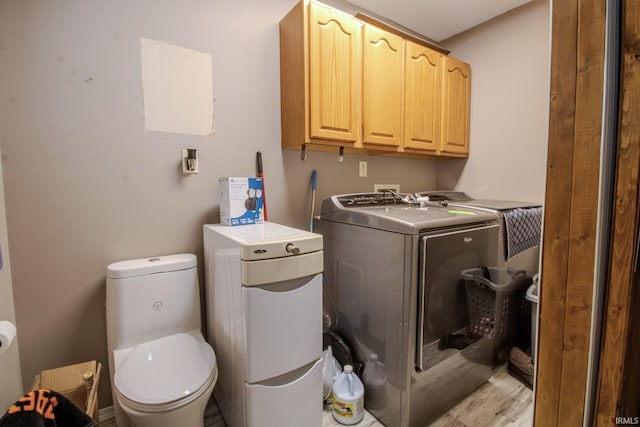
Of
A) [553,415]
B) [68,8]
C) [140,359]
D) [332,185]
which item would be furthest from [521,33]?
[140,359]

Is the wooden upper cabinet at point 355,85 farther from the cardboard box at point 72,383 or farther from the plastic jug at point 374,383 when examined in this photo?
the cardboard box at point 72,383

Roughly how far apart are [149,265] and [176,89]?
91cm

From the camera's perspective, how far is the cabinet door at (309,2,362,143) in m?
1.64

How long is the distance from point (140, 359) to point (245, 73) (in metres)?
1.56

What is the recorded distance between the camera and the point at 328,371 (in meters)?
1.61

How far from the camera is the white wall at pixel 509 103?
2.15 metres

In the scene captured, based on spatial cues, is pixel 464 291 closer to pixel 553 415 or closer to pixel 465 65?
Answer: pixel 553 415

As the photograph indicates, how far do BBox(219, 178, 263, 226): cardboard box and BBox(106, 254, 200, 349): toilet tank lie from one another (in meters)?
0.30

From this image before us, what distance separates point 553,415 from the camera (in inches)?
33.0

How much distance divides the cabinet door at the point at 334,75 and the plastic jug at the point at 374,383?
127 cm

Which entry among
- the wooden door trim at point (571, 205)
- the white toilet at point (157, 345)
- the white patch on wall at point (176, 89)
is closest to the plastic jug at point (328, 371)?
the white toilet at point (157, 345)

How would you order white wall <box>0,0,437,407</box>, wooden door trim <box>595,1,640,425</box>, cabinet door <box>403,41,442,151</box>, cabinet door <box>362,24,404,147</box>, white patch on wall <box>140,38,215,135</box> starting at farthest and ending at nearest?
cabinet door <box>403,41,442,151</box>
cabinet door <box>362,24,404,147</box>
white patch on wall <box>140,38,215,135</box>
white wall <box>0,0,437,407</box>
wooden door trim <box>595,1,640,425</box>

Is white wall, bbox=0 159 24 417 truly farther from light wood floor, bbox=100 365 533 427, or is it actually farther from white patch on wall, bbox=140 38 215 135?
white patch on wall, bbox=140 38 215 135

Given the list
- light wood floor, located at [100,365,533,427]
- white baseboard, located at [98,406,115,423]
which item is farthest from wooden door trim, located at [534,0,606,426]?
white baseboard, located at [98,406,115,423]
